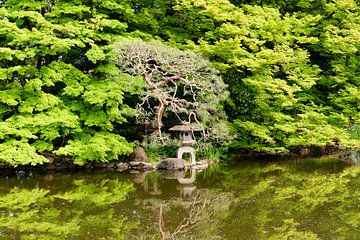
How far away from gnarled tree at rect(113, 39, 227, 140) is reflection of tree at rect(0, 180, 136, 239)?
10.0 ft

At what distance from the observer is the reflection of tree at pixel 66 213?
6.62 metres

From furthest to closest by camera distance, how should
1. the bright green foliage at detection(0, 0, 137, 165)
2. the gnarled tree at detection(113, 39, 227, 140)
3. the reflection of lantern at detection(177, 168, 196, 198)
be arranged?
the gnarled tree at detection(113, 39, 227, 140)
the bright green foliage at detection(0, 0, 137, 165)
the reflection of lantern at detection(177, 168, 196, 198)

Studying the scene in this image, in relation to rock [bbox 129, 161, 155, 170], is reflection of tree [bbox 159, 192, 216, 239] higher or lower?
lower

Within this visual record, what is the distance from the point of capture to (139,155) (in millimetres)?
12758

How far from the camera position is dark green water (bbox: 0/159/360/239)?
6703 mm

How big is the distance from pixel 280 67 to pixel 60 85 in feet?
24.1

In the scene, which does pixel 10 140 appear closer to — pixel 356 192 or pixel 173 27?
pixel 173 27

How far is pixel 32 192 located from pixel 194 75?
5439mm

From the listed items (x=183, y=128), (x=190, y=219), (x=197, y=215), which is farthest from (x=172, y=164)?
(x=190, y=219)

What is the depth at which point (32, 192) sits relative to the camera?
9539mm

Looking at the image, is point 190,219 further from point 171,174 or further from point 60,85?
point 60,85

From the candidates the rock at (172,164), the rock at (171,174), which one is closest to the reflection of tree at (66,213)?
the rock at (171,174)

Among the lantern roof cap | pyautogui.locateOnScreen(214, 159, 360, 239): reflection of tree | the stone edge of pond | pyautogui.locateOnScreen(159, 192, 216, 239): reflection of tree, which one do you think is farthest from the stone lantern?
pyautogui.locateOnScreen(159, 192, 216, 239): reflection of tree

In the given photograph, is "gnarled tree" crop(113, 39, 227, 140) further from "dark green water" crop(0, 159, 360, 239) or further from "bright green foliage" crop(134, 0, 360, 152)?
"dark green water" crop(0, 159, 360, 239)
